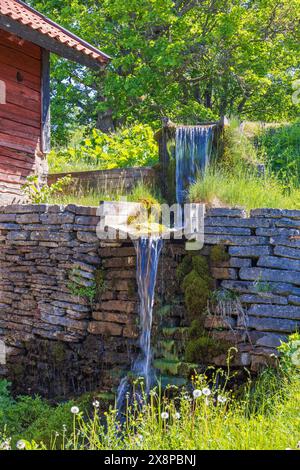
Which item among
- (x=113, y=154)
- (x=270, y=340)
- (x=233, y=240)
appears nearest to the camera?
(x=270, y=340)

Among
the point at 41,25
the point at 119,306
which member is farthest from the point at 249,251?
the point at 41,25

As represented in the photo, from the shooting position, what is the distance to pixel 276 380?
5266 millimetres

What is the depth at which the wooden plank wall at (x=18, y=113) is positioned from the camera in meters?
9.12

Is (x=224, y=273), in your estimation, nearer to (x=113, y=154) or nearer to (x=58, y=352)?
(x=58, y=352)

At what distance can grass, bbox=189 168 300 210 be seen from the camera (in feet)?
23.1

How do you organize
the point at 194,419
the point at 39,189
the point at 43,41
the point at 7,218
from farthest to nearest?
the point at 39,189, the point at 43,41, the point at 7,218, the point at 194,419

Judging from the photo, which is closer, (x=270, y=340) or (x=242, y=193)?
(x=270, y=340)

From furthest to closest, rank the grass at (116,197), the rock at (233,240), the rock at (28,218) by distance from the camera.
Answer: the grass at (116,197)
the rock at (28,218)
the rock at (233,240)

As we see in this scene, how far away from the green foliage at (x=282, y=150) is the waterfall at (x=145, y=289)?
9.69 feet

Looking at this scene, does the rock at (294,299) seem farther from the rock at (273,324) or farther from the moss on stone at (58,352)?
the moss on stone at (58,352)

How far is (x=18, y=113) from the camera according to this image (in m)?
9.41

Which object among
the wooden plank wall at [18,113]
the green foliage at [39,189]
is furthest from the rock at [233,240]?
the wooden plank wall at [18,113]

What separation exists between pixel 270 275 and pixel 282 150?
4060mm
